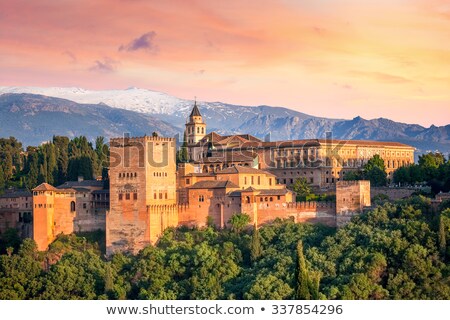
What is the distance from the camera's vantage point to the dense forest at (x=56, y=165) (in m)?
55.9

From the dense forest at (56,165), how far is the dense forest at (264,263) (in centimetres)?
1033

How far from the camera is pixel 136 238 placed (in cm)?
4466

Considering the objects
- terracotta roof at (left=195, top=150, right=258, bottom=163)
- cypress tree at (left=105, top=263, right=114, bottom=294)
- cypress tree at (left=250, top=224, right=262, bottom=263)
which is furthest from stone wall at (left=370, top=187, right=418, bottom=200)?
cypress tree at (left=105, top=263, right=114, bottom=294)

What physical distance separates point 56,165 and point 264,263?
Answer: 20.6 meters

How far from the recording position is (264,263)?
41.1 m

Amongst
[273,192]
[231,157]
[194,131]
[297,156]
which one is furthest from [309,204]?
[194,131]

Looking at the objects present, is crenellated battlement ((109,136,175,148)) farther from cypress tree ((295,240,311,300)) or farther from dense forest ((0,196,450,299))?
cypress tree ((295,240,311,300))

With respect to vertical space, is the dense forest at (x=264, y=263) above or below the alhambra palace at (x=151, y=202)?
below

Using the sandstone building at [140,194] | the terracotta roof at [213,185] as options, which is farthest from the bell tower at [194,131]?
the sandstone building at [140,194]

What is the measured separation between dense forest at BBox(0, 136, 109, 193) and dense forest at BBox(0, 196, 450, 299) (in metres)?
10.3

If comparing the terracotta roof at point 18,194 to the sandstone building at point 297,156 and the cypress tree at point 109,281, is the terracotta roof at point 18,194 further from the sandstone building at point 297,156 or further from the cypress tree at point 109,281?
the sandstone building at point 297,156

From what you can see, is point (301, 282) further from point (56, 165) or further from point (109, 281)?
point (56, 165)

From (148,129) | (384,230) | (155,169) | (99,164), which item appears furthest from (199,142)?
(148,129)

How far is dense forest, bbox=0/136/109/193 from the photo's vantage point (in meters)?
55.9
